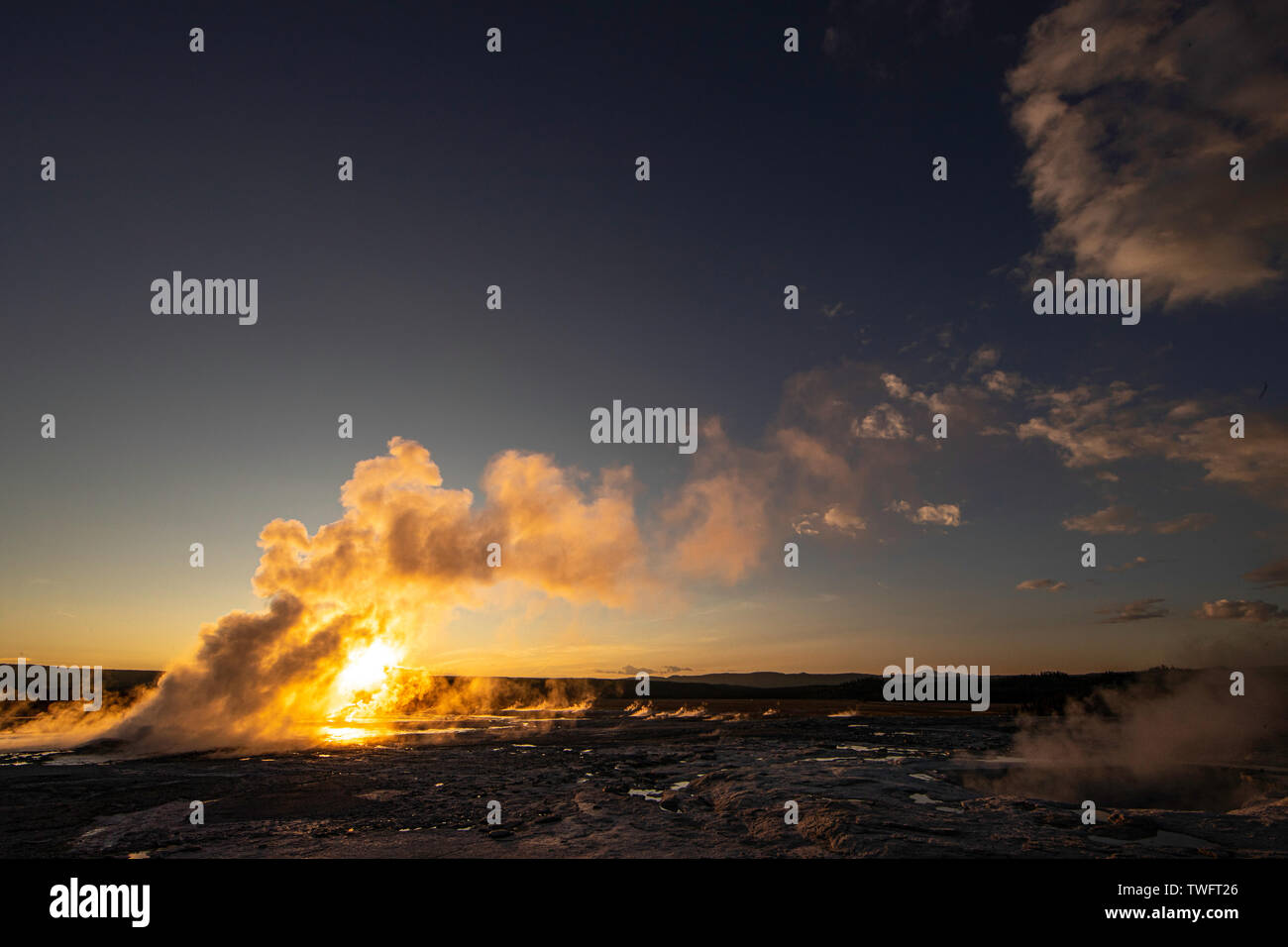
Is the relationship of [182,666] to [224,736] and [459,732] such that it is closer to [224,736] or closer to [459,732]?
[224,736]

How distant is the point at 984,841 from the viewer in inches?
465

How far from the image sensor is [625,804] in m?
15.9

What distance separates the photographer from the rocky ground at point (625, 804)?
38.8ft

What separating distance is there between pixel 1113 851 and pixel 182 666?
39.1m

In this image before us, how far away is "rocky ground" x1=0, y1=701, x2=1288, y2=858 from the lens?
11.8m
